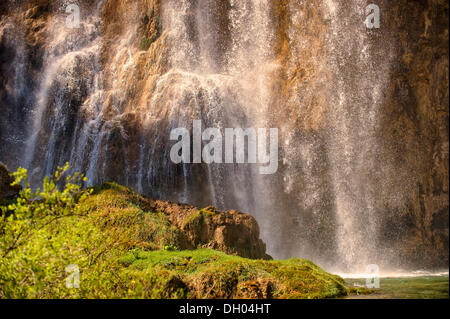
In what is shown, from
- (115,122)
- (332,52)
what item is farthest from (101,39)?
(332,52)

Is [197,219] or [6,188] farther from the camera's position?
[6,188]

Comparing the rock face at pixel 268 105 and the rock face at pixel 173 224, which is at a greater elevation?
the rock face at pixel 268 105

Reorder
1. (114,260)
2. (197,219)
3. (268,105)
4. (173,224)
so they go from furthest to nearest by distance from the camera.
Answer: (268,105) < (173,224) < (197,219) < (114,260)

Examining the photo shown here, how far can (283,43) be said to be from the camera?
74.2 feet

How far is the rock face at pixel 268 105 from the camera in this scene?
1845 centimetres

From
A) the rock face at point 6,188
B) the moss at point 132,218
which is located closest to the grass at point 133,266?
the moss at point 132,218

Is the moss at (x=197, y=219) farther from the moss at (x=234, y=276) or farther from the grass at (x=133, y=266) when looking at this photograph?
the moss at (x=234, y=276)

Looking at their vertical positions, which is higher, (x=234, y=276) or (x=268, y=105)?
(x=268, y=105)

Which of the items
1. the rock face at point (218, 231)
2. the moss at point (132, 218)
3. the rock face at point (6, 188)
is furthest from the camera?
the rock face at point (6, 188)

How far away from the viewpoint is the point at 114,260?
760 centimetres

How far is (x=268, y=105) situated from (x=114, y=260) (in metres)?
15.7

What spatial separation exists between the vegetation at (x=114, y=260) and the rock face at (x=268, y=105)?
809 cm

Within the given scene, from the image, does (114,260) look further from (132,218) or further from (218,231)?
(218,231)

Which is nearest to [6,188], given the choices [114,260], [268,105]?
[114,260]
